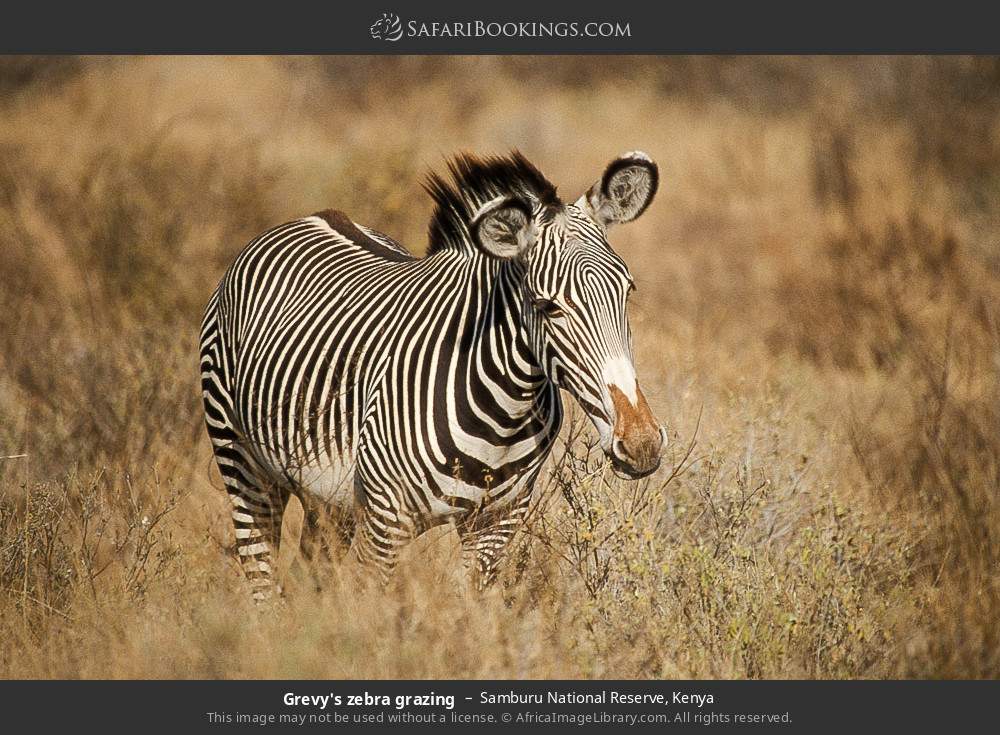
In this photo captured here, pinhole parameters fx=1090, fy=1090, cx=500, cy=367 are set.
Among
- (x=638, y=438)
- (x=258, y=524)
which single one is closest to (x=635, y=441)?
(x=638, y=438)

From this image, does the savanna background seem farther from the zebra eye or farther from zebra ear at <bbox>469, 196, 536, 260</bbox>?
zebra ear at <bbox>469, 196, 536, 260</bbox>

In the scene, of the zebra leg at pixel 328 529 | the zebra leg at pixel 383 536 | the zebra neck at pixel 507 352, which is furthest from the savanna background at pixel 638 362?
the zebra neck at pixel 507 352

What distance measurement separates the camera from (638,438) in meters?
3.71

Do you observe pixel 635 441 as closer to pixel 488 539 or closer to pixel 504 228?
pixel 504 228

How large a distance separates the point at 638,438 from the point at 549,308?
620 millimetres

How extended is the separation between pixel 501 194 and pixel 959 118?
10687 mm

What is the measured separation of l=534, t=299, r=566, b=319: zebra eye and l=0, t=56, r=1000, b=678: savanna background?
1.04m

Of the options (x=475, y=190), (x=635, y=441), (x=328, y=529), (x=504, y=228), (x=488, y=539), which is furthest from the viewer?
(x=328, y=529)

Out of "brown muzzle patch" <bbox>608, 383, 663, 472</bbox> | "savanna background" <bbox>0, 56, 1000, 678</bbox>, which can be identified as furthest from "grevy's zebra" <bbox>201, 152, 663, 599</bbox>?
"savanna background" <bbox>0, 56, 1000, 678</bbox>

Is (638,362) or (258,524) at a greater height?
(638,362)

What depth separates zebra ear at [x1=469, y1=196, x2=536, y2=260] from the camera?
4.04 metres

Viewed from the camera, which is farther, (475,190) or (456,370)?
(475,190)

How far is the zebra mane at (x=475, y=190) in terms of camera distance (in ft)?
14.1
